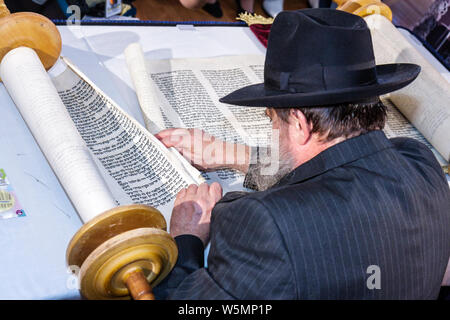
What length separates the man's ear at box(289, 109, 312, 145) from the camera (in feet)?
2.90

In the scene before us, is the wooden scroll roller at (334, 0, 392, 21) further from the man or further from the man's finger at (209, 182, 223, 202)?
the man's finger at (209, 182, 223, 202)

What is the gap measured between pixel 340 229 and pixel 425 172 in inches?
10.2

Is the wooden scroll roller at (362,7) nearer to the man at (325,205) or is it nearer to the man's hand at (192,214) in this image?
the man at (325,205)

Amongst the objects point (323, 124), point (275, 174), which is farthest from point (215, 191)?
point (323, 124)

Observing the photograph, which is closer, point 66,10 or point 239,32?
point 239,32

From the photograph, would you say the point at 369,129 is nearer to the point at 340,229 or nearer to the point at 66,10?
the point at 340,229

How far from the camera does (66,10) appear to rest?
2072 millimetres

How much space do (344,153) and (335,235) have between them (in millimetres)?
163

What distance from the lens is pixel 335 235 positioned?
2.47 ft

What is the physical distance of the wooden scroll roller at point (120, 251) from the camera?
74cm

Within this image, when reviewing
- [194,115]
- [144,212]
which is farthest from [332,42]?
[194,115]

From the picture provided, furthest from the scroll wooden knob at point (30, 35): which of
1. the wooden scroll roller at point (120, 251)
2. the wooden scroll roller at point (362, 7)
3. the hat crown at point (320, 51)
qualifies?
the wooden scroll roller at point (362, 7)

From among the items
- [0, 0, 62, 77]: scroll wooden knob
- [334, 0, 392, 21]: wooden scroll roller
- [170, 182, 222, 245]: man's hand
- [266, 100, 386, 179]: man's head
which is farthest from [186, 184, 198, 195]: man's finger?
[334, 0, 392, 21]: wooden scroll roller

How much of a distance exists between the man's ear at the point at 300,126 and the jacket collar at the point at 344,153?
50mm
